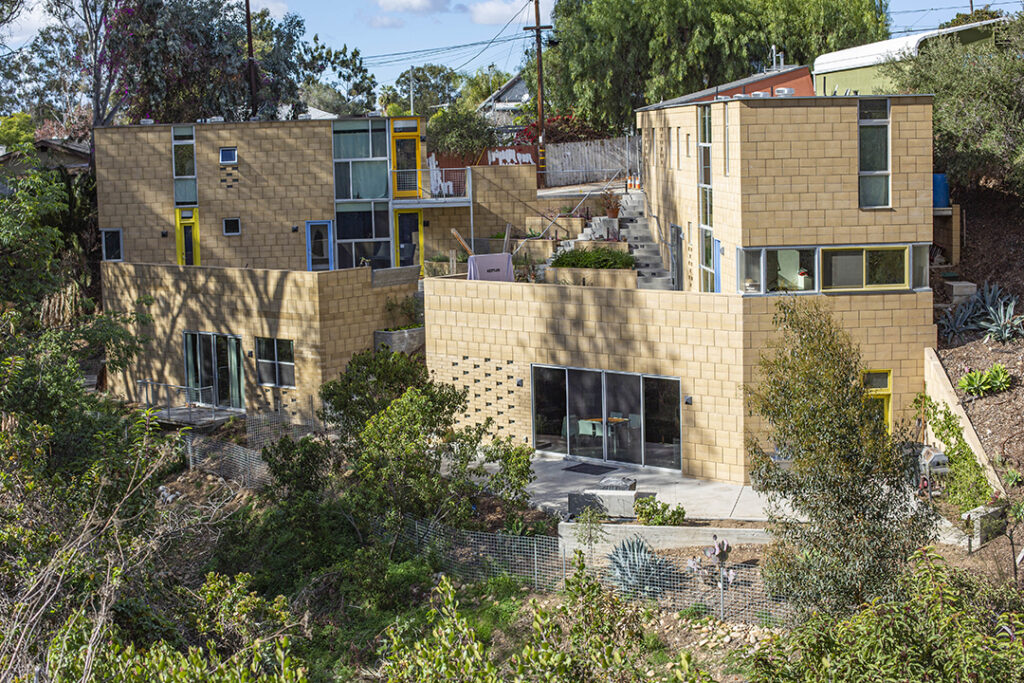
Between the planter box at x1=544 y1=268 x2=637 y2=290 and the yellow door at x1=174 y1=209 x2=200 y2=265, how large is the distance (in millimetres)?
10583

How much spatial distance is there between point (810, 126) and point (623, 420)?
6.54 m

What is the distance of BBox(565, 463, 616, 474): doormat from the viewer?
2273 cm

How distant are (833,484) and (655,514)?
6.82 meters

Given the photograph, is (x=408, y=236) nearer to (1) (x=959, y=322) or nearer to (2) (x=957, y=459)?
(1) (x=959, y=322)

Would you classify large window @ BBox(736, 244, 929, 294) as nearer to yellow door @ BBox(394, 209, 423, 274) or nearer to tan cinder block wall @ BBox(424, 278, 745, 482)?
tan cinder block wall @ BBox(424, 278, 745, 482)

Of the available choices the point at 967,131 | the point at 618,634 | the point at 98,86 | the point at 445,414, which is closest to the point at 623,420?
the point at 445,414

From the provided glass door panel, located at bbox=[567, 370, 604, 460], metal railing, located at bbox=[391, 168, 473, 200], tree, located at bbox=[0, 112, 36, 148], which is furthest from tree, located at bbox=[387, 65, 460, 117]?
glass door panel, located at bbox=[567, 370, 604, 460]

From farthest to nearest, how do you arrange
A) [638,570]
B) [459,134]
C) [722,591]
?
1. [459,134]
2. [638,570]
3. [722,591]

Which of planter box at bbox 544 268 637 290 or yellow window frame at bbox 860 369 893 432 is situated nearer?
yellow window frame at bbox 860 369 893 432

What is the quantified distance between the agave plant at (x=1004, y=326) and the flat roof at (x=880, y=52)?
831cm

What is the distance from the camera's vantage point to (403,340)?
27562 millimetres

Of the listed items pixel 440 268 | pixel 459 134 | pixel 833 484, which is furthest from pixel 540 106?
pixel 833 484

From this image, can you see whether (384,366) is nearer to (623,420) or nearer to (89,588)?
(623,420)

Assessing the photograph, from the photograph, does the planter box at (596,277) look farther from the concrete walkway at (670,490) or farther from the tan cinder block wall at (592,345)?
the concrete walkway at (670,490)
